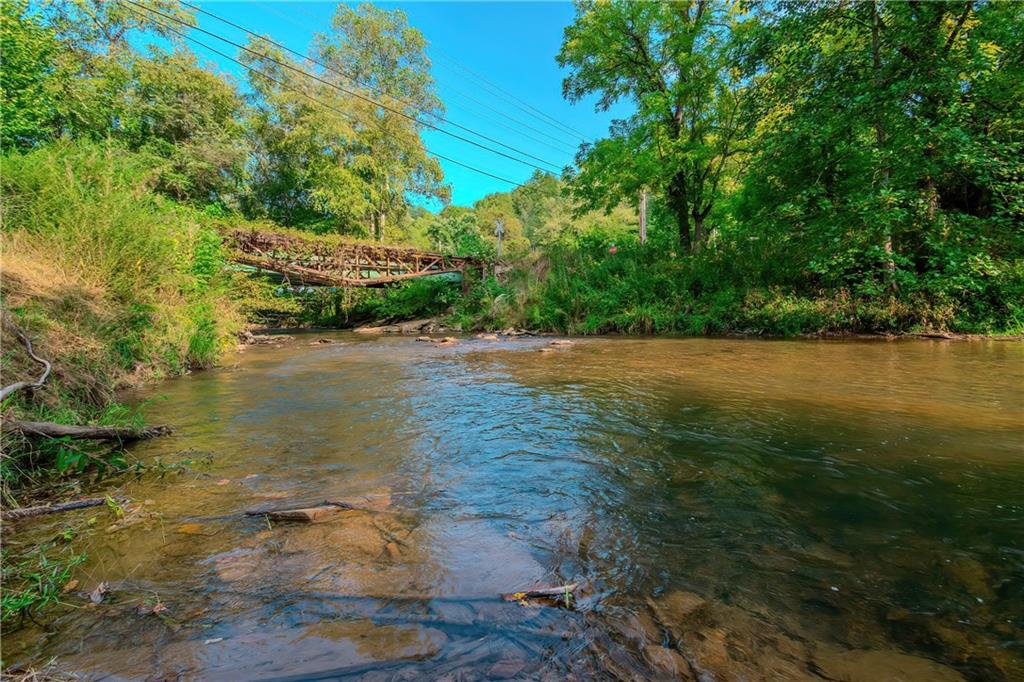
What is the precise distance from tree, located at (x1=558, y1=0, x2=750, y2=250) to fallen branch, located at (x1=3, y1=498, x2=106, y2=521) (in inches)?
702

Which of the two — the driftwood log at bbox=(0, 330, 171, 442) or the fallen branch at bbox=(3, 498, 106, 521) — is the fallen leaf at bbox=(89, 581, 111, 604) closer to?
the fallen branch at bbox=(3, 498, 106, 521)

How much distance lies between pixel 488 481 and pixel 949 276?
12.0 m

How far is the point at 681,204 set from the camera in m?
18.7

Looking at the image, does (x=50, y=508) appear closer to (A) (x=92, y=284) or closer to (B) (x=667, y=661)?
(B) (x=667, y=661)

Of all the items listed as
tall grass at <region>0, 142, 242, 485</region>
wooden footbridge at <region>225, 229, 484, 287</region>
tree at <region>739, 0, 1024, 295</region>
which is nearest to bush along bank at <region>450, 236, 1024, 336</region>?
tree at <region>739, 0, 1024, 295</region>

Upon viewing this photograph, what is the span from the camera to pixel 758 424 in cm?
458

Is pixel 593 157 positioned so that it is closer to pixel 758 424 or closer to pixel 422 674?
pixel 758 424

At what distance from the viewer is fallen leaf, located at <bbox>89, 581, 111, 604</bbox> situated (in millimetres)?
2054

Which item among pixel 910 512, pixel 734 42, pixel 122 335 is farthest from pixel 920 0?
pixel 122 335

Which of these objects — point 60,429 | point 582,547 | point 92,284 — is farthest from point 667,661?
point 92,284

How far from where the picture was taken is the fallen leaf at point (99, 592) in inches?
80.9

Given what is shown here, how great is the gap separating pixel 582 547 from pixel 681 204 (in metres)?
18.8

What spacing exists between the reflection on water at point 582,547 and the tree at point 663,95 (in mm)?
14108

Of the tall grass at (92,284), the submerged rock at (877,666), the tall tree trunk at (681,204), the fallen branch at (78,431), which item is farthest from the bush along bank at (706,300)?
the fallen branch at (78,431)
